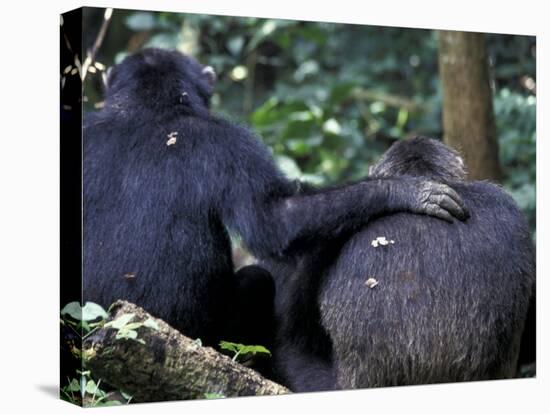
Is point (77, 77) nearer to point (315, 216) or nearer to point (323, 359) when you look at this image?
point (315, 216)

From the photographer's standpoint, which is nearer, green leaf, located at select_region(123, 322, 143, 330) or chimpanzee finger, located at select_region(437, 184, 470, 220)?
green leaf, located at select_region(123, 322, 143, 330)

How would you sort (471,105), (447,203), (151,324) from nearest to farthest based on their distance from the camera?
(151,324), (447,203), (471,105)

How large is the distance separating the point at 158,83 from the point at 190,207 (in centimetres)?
88

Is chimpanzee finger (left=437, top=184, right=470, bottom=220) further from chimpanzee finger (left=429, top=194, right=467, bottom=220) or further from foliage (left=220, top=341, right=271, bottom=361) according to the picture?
foliage (left=220, top=341, right=271, bottom=361)

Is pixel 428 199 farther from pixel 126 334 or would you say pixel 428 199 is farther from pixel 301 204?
pixel 126 334

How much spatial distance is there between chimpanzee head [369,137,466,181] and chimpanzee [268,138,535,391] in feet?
1.07

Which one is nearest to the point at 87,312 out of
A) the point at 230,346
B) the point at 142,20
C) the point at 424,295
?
the point at 230,346

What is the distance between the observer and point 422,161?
18.3 ft

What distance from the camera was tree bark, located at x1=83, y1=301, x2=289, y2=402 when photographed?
4285 mm

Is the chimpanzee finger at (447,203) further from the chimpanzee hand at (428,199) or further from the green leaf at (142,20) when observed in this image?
the green leaf at (142,20)

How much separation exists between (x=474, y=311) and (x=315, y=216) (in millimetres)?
998

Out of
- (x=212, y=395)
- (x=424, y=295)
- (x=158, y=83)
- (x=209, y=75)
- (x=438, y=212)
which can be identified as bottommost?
(x=212, y=395)

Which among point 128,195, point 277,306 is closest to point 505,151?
point 277,306

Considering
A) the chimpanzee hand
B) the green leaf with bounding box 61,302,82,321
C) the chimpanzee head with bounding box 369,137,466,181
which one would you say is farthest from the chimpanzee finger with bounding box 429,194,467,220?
the green leaf with bounding box 61,302,82,321
